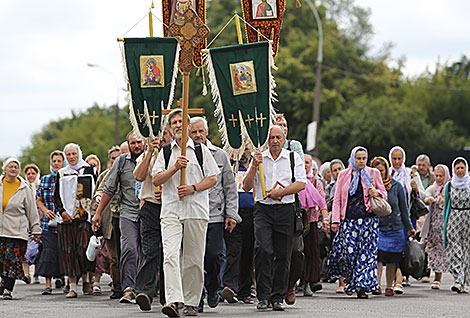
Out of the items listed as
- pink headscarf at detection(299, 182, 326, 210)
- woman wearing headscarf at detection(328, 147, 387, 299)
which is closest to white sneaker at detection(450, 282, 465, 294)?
woman wearing headscarf at detection(328, 147, 387, 299)

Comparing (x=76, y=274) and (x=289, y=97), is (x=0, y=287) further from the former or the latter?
(x=289, y=97)

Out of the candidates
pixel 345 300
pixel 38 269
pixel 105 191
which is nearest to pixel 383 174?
pixel 345 300

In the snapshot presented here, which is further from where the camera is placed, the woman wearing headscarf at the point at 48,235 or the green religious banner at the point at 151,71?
the woman wearing headscarf at the point at 48,235

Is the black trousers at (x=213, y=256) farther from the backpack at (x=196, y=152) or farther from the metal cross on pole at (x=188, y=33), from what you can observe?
the metal cross on pole at (x=188, y=33)

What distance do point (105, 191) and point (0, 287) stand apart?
2351 millimetres

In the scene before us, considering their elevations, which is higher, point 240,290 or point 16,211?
point 16,211

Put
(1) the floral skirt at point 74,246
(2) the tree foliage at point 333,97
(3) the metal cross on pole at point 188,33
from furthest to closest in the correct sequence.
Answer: (2) the tree foliage at point 333,97, (1) the floral skirt at point 74,246, (3) the metal cross on pole at point 188,33

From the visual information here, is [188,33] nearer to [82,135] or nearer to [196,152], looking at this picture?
[196,152]

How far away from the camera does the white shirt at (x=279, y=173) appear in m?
11.5

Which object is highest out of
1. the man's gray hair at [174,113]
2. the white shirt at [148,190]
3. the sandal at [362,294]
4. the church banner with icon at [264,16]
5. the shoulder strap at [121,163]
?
the church banner with icon at [264,16]

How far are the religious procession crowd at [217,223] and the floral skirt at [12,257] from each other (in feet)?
0.05

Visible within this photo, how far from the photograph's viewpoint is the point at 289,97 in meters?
49.5

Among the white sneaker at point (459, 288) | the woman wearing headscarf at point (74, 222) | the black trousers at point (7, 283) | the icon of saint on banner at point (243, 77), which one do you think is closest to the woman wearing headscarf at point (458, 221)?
the white sneaker at point (459, 288)

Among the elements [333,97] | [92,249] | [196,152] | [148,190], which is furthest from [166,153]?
[333,97]
